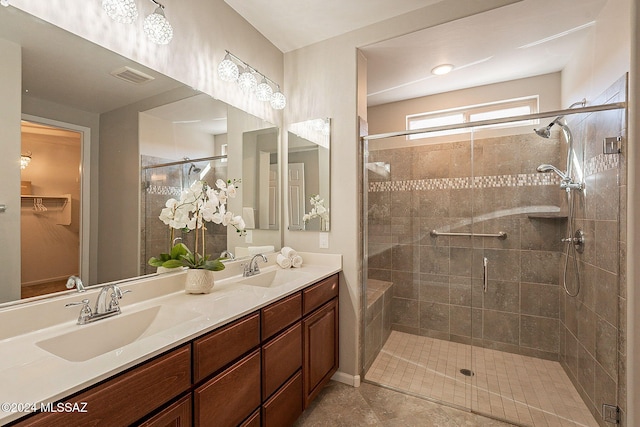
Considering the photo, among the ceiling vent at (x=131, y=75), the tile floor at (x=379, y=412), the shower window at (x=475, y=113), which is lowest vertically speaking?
the tile floor at (x=379, y=412)

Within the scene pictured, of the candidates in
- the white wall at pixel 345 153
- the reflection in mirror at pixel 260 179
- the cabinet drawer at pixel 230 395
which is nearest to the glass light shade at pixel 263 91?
the reflection in mirror at pixel 260 179

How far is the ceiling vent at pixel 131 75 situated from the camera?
139 cm

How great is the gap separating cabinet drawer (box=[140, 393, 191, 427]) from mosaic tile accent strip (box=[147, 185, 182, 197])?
1.01 metres

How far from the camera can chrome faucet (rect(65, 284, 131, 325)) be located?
115 centimetres

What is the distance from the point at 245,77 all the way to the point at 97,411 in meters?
1.98

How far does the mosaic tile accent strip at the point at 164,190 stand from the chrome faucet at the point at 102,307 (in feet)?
1.71

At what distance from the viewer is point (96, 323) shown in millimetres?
1134

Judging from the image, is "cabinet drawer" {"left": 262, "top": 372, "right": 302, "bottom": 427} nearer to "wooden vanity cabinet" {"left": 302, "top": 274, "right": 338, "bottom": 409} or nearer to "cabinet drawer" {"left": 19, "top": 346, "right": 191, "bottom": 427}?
"wooden vanity cabinet" {"left": 302, "top": 274, "right": 338, "bottom": 409}

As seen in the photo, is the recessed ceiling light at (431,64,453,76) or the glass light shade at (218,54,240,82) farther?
the recessed ceiling light at (431,64,453,76)

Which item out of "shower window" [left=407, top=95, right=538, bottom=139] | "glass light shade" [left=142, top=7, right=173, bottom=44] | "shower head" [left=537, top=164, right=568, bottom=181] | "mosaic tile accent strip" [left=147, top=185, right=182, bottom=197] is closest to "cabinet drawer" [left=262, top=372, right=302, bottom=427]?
"mosaic tile accent strip" [left=147, top=185, right=182, bottom=197]

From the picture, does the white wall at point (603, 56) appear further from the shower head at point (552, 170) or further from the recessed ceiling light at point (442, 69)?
the recessed ceiling light at point (442, 69)

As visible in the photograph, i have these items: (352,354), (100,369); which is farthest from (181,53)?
(352,354)

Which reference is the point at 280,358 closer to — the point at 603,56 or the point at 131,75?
the point at 131,75

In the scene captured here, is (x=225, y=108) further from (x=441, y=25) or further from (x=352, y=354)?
(x=352, y=354)
